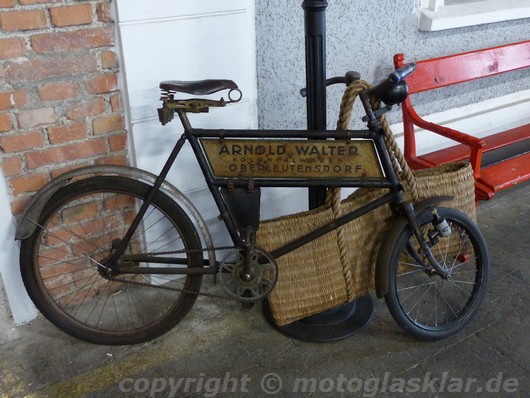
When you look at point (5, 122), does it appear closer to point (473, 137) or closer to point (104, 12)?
point (104, 12)

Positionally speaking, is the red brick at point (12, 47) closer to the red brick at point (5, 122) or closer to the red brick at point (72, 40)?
the red brick at point (72, 40)

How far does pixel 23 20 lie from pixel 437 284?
226 centimetres

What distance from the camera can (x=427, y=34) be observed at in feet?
11.4

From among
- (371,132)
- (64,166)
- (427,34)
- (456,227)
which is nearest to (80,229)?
(64,166)

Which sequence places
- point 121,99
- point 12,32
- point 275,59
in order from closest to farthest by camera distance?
point 12,32
point 121,99
point 275,59

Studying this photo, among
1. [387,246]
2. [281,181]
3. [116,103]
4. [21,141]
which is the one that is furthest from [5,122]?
[387,246]

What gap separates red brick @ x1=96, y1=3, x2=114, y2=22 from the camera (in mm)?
2381

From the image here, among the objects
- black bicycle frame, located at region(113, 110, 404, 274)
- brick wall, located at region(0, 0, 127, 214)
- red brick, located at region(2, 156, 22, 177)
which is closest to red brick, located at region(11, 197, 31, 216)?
brick wall, located at region(0, 0, 127, 214)

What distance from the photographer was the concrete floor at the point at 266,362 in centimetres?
236

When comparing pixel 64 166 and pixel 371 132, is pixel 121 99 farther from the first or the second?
pixel 371 132

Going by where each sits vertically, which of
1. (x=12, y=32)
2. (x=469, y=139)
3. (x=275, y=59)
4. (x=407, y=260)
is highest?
(x=12, y=32)

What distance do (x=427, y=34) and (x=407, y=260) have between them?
155cm

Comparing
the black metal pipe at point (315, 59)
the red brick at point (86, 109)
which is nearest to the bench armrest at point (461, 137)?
the black metal pipe at point (315, 59)

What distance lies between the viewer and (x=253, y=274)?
7.92 feet
